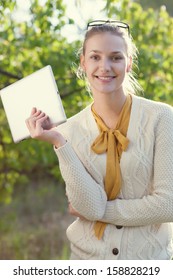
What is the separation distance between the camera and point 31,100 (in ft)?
6.83

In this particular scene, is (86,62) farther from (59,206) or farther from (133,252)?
(59,206)

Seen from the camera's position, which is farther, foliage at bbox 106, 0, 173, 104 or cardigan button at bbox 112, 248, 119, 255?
foliage at bbox 106, 0, 173, 104

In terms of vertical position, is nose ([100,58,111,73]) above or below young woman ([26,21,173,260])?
above

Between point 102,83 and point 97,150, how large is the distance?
9.0 inches

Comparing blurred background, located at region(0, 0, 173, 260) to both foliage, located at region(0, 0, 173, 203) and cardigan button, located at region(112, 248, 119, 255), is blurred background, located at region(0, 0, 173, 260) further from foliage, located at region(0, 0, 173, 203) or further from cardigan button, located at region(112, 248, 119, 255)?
cardigan button, located at region(112, 248, 119, 255)

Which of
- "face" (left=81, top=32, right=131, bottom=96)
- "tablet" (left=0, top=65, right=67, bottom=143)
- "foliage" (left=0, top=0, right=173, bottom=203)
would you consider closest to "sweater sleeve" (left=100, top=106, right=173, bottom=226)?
"face" (left=81, top=32, right=131, bottom=96)

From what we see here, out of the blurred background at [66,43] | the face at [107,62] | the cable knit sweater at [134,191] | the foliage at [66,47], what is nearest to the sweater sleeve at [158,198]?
the cable knit sweater at [134,191]

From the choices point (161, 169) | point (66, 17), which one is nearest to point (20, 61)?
point (66, 17)

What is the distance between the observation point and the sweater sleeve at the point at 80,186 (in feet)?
6.54

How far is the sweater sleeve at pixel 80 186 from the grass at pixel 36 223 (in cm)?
226

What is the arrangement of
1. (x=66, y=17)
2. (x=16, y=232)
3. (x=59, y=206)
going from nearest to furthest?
(x=66, y=17) < (x=16, y=232) < (x=59, y=206)

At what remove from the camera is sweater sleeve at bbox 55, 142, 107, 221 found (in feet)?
6.54

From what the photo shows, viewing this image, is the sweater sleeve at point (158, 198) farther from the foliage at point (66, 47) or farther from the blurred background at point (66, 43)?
the foliage at point (66, 47)
